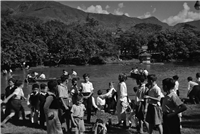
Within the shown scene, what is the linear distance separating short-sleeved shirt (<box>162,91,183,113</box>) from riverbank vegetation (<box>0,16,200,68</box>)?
42.1 metres

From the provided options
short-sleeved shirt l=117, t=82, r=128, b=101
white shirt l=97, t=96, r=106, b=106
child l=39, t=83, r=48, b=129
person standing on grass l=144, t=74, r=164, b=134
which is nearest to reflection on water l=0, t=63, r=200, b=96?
white shirt l=97, t=96, r=106, b=106

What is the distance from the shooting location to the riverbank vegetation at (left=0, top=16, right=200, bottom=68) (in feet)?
154

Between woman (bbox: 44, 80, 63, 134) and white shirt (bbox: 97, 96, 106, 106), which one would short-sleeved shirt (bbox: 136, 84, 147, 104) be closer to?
woman (bbox: 44, 80, 63, 134)

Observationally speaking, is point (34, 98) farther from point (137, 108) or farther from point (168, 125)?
point (168, 125)

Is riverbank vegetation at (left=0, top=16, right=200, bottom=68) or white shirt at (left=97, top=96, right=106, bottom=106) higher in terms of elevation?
riverbank vegetation at (left=0, top=16, right=200, bottom=68)

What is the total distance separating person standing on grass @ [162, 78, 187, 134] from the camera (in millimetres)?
4698

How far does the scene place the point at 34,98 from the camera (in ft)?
27.2

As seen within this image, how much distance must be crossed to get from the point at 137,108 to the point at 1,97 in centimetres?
568

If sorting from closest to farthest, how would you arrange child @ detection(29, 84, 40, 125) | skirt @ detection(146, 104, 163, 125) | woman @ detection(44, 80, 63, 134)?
woman @ detection(44, 80, 63, 134) < skirt @ detection(146, 104, 163, 125) < child @ detection(29, 84, 40, 125)

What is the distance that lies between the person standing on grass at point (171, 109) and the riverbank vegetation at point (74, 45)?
138 ft

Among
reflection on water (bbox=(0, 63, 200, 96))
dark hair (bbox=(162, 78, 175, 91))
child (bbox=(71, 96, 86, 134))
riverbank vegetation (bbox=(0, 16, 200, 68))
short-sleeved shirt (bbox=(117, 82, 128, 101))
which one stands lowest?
reflection on water (bbox=(0, 63, 200, 96))

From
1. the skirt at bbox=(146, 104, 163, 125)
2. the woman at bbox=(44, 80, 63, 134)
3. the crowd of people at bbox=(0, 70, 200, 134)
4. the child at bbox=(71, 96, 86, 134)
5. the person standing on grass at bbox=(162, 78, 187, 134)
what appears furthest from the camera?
the child at bbox=(71, 96, 86, 134)

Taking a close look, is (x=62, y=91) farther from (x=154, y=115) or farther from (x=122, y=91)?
(x=154, y=115)

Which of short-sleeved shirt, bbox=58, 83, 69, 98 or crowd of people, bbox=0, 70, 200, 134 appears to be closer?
crowd of people, bbox=0, 70, 200, 134
